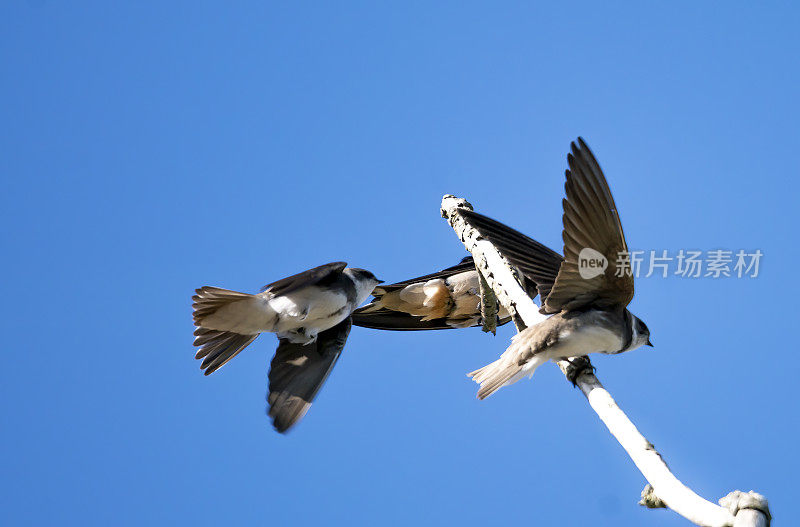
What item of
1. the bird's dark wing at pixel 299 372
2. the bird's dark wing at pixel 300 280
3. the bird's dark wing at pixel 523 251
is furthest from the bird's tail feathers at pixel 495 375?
the bird's dark wing at pixel 299 372

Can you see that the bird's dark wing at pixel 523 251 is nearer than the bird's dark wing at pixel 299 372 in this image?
Yes

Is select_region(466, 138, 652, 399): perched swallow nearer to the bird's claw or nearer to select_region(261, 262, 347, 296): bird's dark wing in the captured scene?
the bird's claw

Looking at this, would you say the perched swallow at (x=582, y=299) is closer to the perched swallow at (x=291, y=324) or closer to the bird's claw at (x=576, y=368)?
the bird's claw at (x=576, y=368)

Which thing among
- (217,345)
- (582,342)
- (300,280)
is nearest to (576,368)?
(582,342)

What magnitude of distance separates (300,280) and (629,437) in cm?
304

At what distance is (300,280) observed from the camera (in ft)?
16.9

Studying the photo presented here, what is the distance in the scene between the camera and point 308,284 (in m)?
5.17

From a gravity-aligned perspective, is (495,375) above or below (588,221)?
below

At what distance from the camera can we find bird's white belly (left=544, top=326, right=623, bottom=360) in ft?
11.6

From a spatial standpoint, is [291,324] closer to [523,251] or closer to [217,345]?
[217,345]

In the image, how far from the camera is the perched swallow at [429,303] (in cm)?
604

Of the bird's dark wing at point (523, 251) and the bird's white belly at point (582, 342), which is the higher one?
the bird's dark wing at point (523, 251)

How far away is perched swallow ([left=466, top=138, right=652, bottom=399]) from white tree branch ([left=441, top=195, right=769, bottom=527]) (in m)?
0.13

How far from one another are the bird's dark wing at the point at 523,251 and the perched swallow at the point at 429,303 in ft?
4.04
